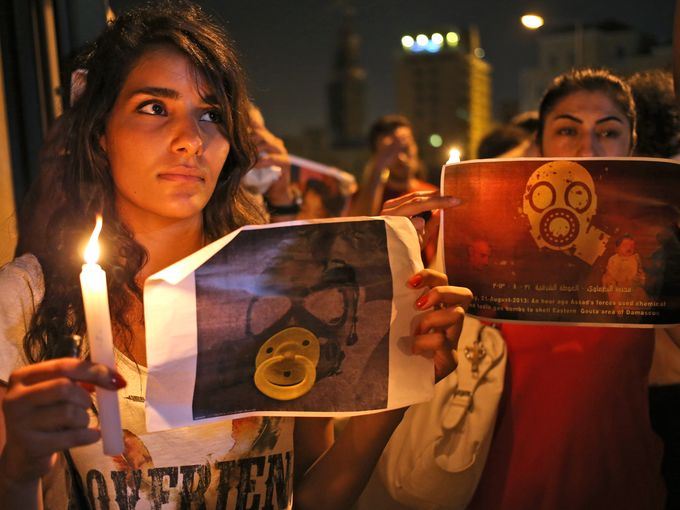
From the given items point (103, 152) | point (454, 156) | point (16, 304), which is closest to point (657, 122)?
point (454, 156)

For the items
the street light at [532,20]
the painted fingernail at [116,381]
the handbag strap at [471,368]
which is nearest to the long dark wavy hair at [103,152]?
the painted fingernail at [116,381]

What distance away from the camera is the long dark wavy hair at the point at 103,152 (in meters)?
1.58

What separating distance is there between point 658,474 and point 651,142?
1.52 m

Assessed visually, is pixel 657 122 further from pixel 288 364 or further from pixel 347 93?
pixel 347 93

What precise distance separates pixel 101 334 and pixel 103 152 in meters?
0.86

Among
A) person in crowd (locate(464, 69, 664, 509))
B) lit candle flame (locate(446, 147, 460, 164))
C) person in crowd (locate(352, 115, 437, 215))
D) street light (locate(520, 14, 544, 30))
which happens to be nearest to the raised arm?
lit candle flame (locate(446, 147, 460, 164))

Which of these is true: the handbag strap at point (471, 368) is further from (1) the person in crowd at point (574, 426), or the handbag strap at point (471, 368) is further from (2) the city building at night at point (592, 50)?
(2) the city building at night at point (592, 50)

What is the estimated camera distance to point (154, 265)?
5.62ft

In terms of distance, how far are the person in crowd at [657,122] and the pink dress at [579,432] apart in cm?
118

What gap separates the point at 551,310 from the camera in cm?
168

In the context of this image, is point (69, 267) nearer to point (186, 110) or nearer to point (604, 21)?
point (186, 110)

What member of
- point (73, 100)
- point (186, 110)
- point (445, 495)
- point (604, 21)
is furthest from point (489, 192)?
point (604, 21)

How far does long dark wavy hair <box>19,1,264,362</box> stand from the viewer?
1575mm

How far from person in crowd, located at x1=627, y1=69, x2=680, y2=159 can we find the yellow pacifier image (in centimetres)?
214
